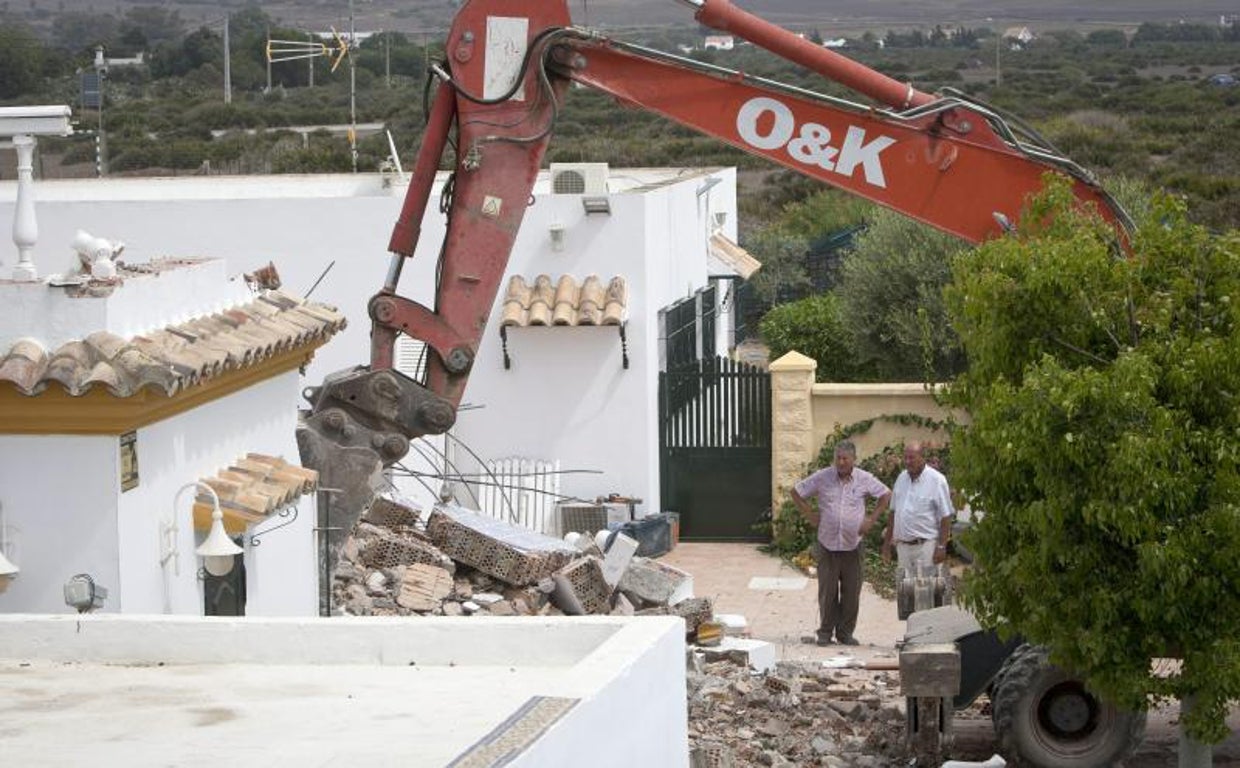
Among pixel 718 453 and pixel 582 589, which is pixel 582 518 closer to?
pixel 718 453

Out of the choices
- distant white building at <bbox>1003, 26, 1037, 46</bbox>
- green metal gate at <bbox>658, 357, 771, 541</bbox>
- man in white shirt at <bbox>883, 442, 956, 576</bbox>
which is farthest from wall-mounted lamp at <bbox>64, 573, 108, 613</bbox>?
distant white building at <bbox>1003, 26, 1037, 46</bbox>

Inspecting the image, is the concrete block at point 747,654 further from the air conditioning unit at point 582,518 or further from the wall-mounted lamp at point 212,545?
the air conditioning unit at point 582,518

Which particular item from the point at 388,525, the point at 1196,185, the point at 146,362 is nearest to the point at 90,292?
the point at 146,362

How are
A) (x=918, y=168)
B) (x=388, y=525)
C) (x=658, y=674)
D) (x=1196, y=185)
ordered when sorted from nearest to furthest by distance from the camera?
(x=658, y=674) < (x=918, y=168) < (x=388, y=525) < (x=1196, y=185)

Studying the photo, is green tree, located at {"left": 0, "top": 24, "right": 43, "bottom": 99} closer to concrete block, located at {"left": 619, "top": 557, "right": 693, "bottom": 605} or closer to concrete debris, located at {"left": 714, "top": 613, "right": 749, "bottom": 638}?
concrete block, located at {"left": 619, "top": 557, "right": 693, "bottom": 605}

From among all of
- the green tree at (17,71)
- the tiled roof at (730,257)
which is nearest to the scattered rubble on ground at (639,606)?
the tiled roof at (730,257)

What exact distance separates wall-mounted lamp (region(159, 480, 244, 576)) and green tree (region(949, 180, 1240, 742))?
381cm

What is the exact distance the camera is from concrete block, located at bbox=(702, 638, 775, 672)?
1638 centimetres

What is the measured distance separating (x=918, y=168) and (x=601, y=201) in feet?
29.2

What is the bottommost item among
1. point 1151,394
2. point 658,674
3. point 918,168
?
point 658,674

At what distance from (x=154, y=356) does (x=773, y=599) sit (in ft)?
33.5

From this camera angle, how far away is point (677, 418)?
79.0 feet

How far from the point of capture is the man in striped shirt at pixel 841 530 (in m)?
18.0

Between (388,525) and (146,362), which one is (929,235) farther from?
(146,362)
